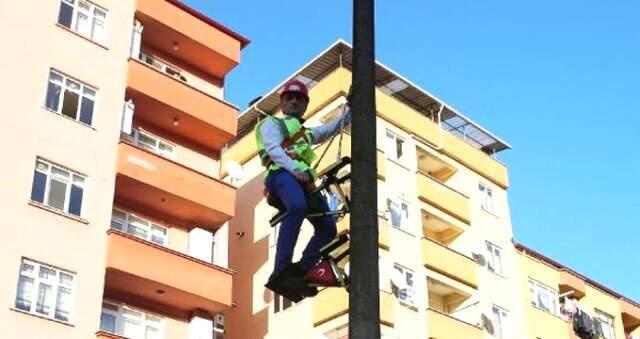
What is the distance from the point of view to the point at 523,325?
4456cm

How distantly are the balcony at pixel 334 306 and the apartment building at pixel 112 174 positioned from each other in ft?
14.6

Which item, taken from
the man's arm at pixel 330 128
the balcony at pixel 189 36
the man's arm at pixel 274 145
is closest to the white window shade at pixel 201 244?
the balcony at pixel 189 36

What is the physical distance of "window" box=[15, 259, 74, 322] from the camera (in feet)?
87.3

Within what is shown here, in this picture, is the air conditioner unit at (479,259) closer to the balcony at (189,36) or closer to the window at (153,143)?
the balcony at (189,36)

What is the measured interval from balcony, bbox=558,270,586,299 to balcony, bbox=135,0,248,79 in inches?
821

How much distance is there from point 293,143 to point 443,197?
3539 cm

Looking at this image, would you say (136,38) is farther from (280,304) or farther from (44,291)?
(280,304)

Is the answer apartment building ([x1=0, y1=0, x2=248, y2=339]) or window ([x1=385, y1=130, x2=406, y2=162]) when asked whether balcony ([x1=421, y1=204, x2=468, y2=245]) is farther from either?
apartment building ([x1=0, y1=0, x2=248, y2=339])

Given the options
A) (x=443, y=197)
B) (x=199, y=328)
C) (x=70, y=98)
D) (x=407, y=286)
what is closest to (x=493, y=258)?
(x=443, y=197)

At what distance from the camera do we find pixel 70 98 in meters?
30.9

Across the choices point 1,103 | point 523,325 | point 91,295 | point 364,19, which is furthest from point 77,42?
point 364,19

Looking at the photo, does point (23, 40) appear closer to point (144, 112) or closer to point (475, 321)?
point (144, 112)

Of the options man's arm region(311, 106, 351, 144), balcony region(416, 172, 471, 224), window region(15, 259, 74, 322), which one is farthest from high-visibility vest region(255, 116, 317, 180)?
balcony region(416, 172, 471, 224)

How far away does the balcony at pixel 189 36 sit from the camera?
1385 inches
